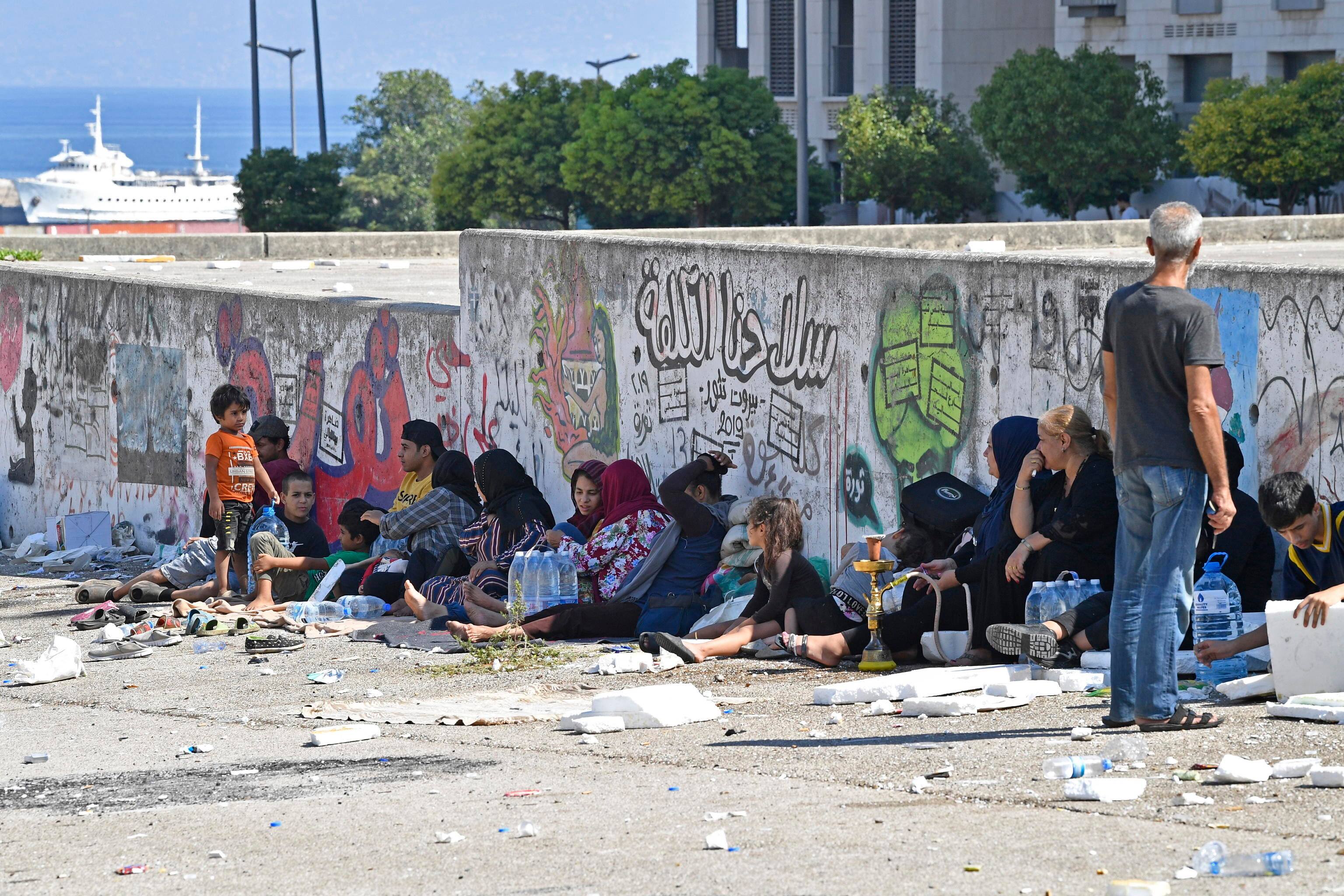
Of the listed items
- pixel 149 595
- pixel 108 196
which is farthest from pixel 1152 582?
pixel 108 196

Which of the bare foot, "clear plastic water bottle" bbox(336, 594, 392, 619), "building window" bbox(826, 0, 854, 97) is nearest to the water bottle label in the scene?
the bare foot

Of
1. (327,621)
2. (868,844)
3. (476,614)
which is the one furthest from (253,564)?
(868,844)

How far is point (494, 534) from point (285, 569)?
1616mm

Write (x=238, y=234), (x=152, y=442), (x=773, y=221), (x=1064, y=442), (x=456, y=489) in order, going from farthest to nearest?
1. (x=773, y=221)
2. (x=238, y=234)
3. (x=152, y=442)
4. (x=456, y=489)
5. (x=1064, y=442)

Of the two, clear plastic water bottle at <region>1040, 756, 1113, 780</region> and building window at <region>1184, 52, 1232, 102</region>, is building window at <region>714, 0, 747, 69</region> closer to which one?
building window at <region>1184, 52, 1232, 102</region>

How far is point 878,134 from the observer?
159 feet

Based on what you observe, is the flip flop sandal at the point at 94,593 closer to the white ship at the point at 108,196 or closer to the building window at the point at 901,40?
the building window at the point at 901,40

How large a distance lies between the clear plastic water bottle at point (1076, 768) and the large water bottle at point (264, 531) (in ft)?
22.2

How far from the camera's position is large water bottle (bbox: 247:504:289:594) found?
1115cm

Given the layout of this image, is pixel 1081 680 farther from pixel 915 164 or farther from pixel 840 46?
pixel 840 46

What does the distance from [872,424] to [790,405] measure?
0.64 meters

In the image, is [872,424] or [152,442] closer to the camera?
[872,424]

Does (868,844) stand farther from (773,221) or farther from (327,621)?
(773,221)

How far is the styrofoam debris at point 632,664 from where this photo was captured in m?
8.07
